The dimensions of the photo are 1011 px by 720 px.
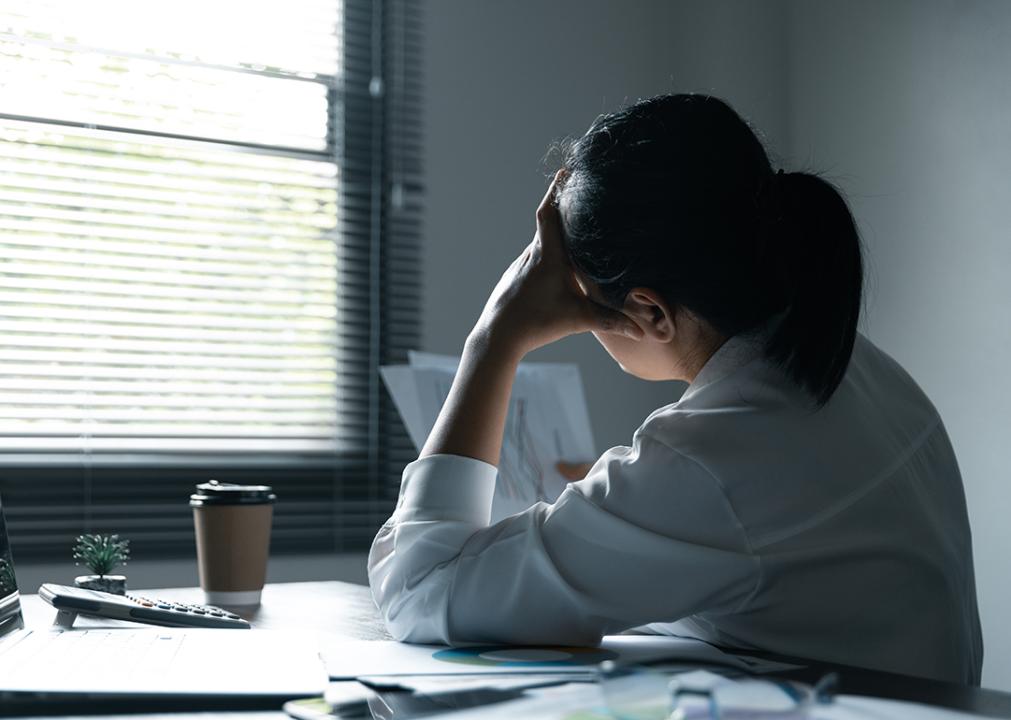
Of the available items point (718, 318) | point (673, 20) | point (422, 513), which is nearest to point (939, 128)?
point (673, 20)

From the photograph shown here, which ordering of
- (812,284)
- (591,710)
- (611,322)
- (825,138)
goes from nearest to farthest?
1. (591,710)
2. (812,284)
3. (611,322)
4. (825,138)

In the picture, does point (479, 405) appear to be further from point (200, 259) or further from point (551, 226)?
point (200, 259)

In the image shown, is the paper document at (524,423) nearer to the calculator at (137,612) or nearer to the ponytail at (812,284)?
the calculator at (137,612)

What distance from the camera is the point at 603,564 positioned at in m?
0.83

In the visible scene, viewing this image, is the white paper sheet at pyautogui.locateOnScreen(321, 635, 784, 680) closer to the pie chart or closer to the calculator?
the pie chart

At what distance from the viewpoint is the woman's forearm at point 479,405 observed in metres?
1.00

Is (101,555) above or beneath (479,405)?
beneath

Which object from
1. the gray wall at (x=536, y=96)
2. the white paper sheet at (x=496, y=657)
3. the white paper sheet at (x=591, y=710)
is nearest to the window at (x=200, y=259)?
the gray wall at (x=536, y=96)

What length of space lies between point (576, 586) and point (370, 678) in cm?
19

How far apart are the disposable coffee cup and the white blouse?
419mm

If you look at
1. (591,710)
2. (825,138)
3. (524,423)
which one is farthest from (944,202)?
(591,710)

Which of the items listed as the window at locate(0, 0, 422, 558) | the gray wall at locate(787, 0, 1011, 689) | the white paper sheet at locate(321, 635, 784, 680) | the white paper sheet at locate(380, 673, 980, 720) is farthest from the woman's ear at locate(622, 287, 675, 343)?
the window at locate(0, 0, 422, 558)

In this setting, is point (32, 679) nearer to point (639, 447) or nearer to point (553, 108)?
point (639, 447)

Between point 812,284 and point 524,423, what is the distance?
2.91ft
